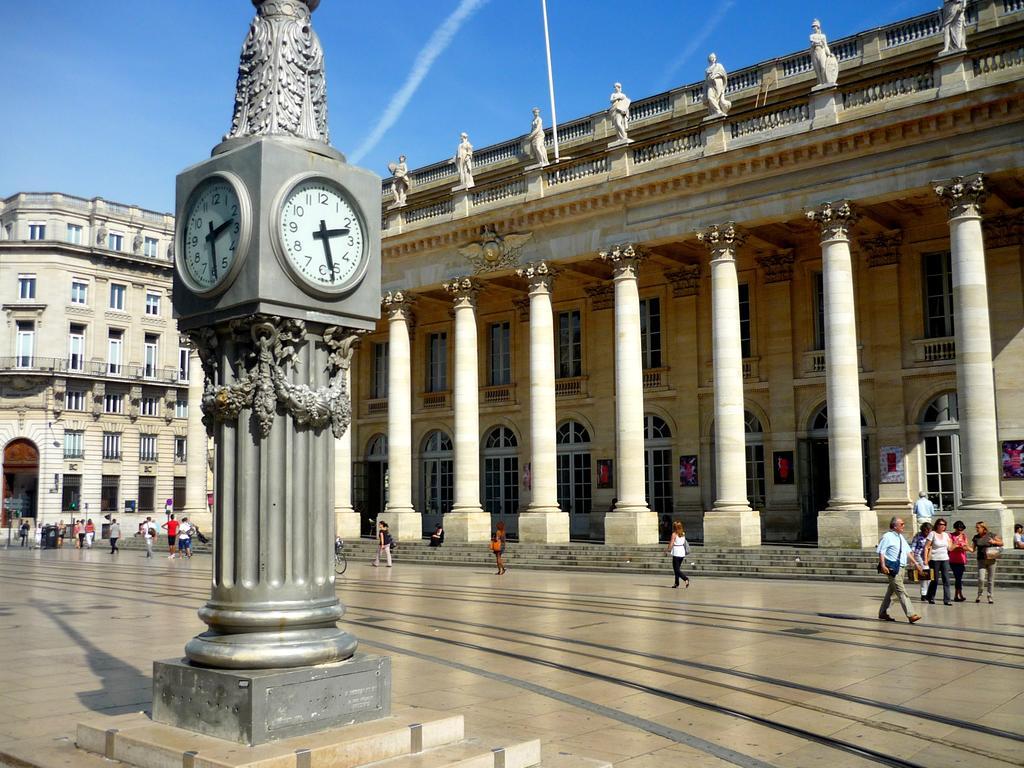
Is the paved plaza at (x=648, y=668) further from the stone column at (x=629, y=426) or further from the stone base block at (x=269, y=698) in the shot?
the stone column at (x=629, y=426)

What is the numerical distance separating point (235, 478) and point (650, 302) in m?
30.0

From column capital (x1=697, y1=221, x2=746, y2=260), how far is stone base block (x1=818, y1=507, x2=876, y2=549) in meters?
7.73

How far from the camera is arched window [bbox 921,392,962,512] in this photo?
91.9ft

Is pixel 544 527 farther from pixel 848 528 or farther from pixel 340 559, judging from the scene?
pixel 848 528

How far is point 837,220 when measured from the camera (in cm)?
2642

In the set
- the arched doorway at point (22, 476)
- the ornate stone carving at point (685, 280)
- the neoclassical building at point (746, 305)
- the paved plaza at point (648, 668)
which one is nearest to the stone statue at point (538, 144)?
the neoclassical building at point (746, 305)

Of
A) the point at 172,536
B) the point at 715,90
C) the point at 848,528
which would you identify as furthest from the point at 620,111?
the point at 172,536

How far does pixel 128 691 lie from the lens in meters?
9.15

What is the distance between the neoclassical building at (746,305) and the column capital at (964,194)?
49 mm

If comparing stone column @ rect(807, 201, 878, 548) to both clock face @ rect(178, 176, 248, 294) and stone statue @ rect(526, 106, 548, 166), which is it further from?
clock face @ rect(178, 176, 248, 294)

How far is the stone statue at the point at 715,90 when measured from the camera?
93.7ft

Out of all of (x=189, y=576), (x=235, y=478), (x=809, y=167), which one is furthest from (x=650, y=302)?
(x=235, y=478)

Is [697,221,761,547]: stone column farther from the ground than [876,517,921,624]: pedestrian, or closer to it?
farther from the ground

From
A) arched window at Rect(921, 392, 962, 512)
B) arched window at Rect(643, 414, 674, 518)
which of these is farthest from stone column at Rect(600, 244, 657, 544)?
arched window at Rect(921, 392, 962, 512)
